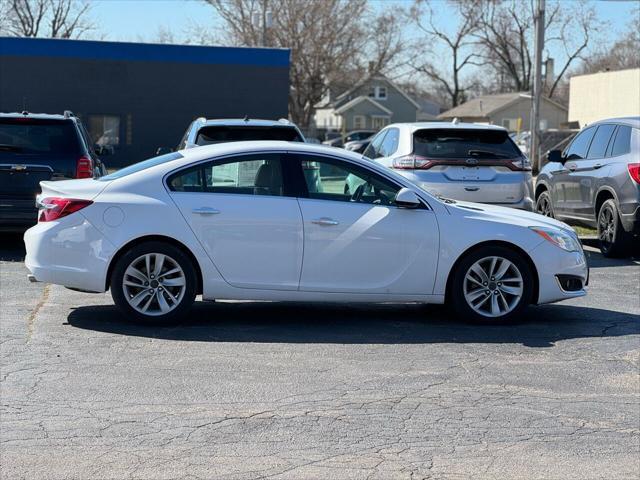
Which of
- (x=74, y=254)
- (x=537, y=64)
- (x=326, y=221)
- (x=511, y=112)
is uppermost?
(x=511, y=112)

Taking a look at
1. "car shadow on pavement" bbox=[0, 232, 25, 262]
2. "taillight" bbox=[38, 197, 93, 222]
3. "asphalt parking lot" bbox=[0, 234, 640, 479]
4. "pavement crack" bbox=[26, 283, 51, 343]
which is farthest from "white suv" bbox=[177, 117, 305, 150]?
"taillight" bbox=[38, 197, 93, 222]

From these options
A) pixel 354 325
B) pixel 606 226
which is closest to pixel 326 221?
pixel 354 325

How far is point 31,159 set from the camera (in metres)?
11.9

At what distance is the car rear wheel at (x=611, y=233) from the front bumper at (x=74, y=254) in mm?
7171

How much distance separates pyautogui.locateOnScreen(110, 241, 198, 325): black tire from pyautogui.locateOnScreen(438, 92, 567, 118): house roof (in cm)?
7080

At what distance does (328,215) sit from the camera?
8.09 metres

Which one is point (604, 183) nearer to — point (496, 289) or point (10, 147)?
point (496, 289)

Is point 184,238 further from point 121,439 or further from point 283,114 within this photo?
point 283,114

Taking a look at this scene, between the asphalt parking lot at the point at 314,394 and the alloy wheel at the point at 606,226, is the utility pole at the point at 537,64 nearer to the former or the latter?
the alloy wheel at the point at 606,226

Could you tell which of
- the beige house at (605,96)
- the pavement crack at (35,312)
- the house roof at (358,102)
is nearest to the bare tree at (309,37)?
the beige house at (605,96)

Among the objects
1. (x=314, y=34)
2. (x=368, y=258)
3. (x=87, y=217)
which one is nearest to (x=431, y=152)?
(x=368, y=258)

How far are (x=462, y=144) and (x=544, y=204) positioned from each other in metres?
3.53

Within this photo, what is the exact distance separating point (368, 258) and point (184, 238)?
60.0 inches

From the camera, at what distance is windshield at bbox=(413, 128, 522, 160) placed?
12164 mm
